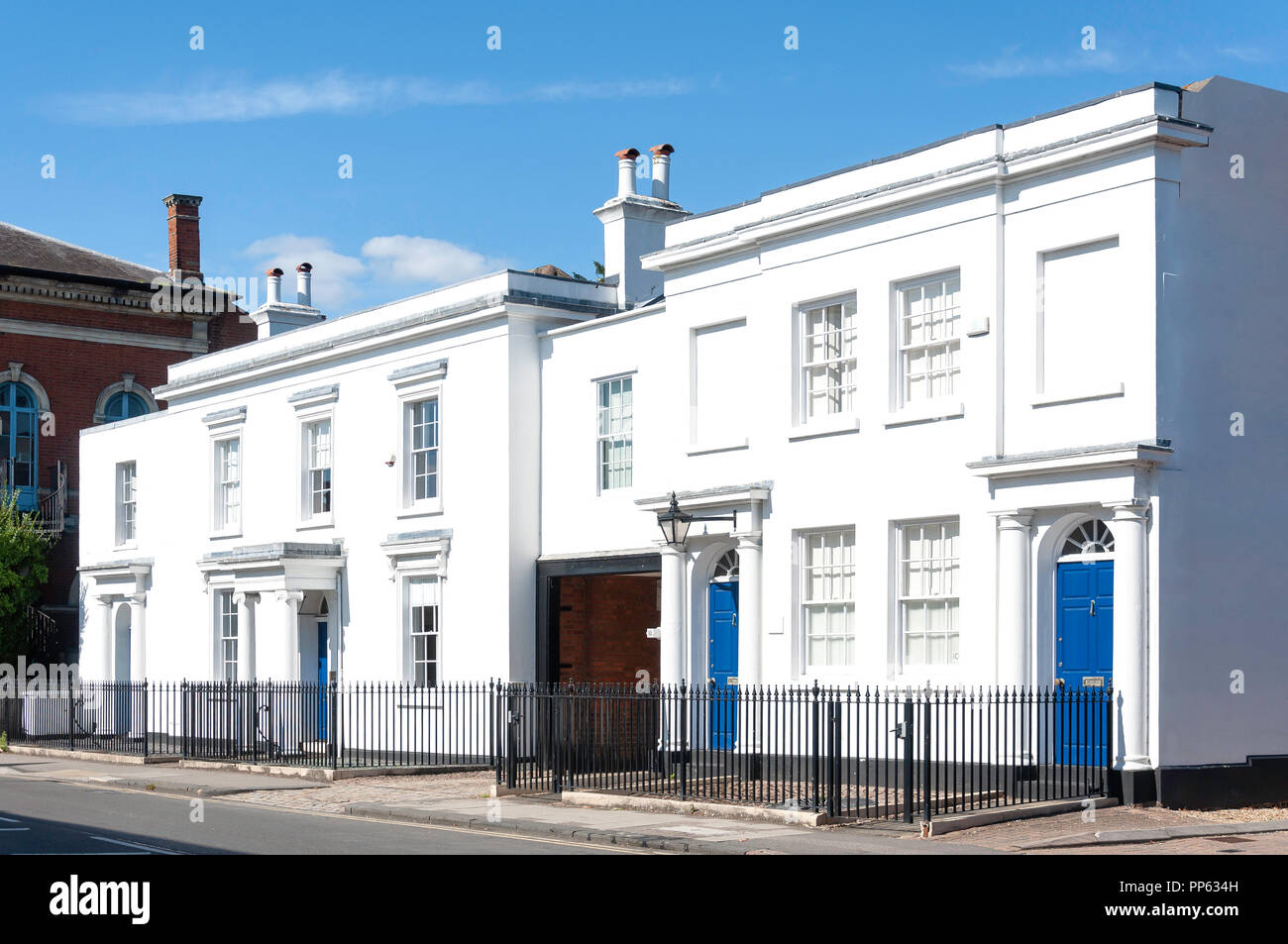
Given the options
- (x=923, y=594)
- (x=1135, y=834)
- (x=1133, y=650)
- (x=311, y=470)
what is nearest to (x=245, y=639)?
(x=311, y=470)

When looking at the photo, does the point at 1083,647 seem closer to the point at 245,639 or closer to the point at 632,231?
the point at 632,231

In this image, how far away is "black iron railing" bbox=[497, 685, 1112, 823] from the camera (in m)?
17.5

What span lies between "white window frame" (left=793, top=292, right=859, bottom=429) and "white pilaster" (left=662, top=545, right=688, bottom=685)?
9.15ft

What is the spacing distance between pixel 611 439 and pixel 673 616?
365 cm

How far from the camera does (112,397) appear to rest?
133ft

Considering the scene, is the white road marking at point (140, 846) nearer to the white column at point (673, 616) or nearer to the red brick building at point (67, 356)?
the white column at point (673, 616)

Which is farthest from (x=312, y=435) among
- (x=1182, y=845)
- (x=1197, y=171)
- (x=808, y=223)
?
(x=1182, y=845)

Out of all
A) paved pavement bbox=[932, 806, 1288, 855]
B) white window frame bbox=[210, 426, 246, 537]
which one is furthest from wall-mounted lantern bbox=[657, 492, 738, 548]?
white window frame bbox=[210, 426, 246, 537]

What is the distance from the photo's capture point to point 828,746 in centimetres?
1777

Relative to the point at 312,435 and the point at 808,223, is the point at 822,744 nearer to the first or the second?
the point at 808,223

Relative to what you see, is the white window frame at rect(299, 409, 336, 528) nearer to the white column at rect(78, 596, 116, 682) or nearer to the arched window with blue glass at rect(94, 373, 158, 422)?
the white column at rect(78, 596, 116, 682)

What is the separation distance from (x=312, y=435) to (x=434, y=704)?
20.7 feet

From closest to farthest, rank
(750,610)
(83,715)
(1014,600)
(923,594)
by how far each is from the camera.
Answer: (1014,600) < (923,594) < (750,610) < (83,715)

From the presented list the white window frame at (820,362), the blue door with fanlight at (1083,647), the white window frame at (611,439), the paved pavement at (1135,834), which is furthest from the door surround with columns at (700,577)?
the paved pavement at (1135,834)
